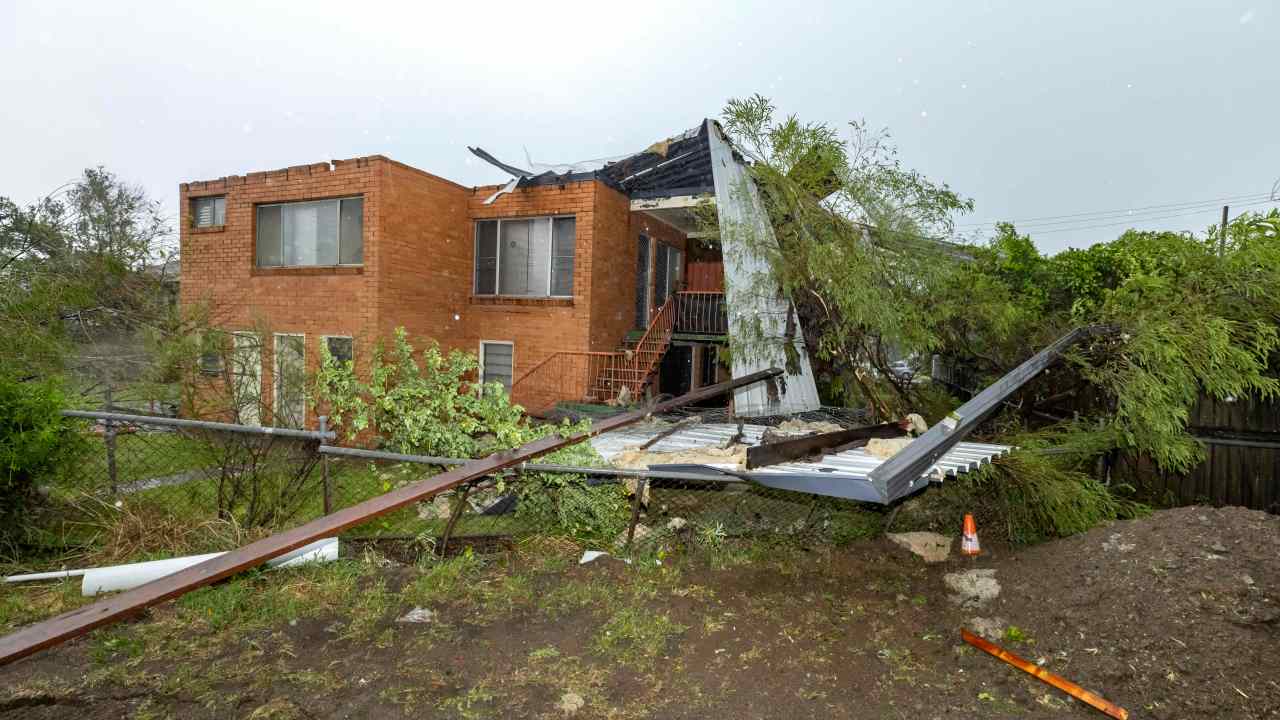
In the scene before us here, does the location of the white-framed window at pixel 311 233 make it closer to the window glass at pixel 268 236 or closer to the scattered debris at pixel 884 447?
the window glass at pixel 268 236

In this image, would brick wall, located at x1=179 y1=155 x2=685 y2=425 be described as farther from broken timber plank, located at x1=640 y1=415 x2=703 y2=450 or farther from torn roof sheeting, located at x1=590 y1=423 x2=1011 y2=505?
torn roof sheeting, located at x1=590 y1=423 x2=1011 y2=505

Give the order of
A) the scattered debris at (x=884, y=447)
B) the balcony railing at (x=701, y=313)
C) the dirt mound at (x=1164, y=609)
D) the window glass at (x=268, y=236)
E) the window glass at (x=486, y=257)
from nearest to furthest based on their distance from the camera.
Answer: the dirt mound at (x=1164, y=609) → the scattered debris at (x=884, y=447) → the window glass at (x=268, y=236) → the window glass at (x=486, y=257) → the balcony railing at (x=701, y=313)

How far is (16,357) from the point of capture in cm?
645

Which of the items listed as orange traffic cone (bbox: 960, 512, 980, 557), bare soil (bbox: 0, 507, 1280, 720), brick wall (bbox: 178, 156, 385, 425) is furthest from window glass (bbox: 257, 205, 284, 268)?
orange traffic cone (bbox: 960, 512, 980, 557)

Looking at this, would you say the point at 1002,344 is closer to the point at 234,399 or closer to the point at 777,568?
the point at 777,568

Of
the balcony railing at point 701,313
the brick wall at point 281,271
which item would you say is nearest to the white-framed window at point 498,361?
the brick wall at point 281,271

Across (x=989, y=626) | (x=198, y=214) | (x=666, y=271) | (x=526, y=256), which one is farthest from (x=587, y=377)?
(x=198, y=214)

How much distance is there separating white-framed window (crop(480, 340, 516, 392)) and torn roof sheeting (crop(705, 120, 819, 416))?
479 centimetres

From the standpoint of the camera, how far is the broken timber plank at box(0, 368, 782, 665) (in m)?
2.59

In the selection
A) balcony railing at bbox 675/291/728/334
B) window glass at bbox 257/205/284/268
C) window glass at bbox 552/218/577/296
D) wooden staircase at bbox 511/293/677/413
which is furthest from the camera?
balcony railing at bbox 675/291/728/334

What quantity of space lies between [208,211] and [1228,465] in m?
16.3

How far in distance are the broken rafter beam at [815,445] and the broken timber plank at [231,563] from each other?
1374mm

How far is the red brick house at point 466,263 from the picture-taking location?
1085cm

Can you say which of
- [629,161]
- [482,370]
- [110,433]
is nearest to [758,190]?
[629,161]
